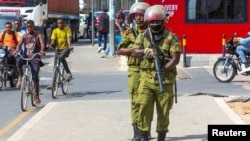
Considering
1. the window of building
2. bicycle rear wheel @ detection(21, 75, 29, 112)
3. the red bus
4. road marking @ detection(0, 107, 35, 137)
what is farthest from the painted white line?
the window of building

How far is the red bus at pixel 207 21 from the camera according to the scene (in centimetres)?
2342

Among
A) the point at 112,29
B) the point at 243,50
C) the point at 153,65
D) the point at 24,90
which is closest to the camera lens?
the point at 153,65

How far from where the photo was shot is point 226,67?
17.8 m

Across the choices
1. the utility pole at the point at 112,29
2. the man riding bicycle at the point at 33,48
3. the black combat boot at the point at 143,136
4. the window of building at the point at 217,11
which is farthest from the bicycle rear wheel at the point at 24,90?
the utility pole at the point at 112,29

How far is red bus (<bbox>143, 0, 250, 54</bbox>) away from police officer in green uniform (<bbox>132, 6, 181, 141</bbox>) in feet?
49.8

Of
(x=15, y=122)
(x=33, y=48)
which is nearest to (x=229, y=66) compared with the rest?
(x=33, y=48)

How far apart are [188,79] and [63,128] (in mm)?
8989

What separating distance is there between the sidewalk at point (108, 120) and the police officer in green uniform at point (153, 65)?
0.92 meters

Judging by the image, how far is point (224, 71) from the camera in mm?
17812

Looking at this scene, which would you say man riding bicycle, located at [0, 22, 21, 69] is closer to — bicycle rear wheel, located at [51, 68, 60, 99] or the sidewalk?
bicycle rear wheel, located at [51, 68, 60, 99]

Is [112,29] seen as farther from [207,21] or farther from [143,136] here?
[143,136]

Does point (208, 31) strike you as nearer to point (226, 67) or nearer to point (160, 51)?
point (226, 67)

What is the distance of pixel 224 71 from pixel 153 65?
9.70 metres

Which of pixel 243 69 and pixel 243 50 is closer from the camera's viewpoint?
pixel 243 69
